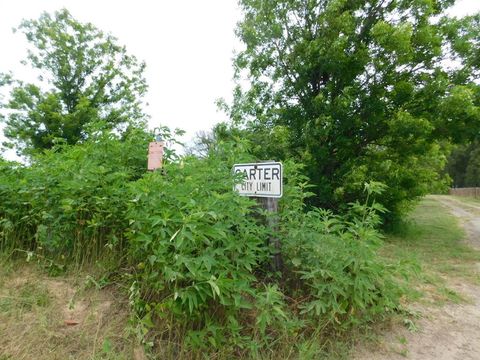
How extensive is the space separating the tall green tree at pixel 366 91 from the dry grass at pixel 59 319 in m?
5.75

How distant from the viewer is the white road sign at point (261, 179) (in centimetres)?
272

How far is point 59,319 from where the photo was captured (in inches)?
92.3

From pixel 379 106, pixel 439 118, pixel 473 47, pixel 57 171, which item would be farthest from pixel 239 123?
pixel 57 171

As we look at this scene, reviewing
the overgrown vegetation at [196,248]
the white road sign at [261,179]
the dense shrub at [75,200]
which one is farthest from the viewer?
the dense shrub at [75,200]

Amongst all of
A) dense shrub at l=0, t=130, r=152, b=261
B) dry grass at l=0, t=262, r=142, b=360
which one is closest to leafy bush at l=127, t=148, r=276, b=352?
dry grass at l=0, t=262, r=142, b=360

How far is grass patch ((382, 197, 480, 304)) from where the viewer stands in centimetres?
381

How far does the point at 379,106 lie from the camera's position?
25.4ft

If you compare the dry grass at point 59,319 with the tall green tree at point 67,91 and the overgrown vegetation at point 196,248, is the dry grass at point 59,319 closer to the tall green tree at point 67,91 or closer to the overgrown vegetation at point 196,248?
the overgrown vegetation at point 196,248

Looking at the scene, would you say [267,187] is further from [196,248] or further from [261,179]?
[196,248]

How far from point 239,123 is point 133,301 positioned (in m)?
7.98

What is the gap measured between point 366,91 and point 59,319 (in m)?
7.90

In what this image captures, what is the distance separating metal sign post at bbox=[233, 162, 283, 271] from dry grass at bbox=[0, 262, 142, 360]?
1.32 m

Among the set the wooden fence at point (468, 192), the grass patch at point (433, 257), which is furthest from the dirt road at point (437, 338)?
the wooden fence at point (468, 192)

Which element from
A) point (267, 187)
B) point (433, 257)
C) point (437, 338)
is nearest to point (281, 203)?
point (267, 187)
